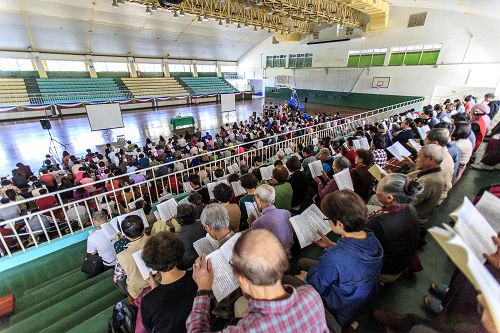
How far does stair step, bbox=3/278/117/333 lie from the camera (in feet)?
6.23

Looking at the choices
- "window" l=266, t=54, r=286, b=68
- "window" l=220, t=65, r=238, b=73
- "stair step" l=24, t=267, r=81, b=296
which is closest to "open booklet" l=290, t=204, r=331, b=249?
"stair step" l=24, t=267, r=81, b=296

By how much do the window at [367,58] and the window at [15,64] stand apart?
24051 millimetres

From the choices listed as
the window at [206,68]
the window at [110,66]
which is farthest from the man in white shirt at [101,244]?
the window at [206,68]

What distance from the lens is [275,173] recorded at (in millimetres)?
2881

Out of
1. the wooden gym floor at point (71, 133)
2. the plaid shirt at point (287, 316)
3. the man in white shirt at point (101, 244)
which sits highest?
the plaid shirt at point (287, 316)

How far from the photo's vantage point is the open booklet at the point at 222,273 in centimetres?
128

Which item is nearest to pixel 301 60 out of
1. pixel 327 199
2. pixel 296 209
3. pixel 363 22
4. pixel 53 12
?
pixel 363 22

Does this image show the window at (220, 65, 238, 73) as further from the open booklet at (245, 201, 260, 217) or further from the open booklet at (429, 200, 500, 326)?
the open booklet at (429, 200, 500, 326)

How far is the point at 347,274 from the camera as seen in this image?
1.25 m

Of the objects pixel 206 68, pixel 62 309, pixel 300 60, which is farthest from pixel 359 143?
pixel 206 68

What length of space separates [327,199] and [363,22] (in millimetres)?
18200

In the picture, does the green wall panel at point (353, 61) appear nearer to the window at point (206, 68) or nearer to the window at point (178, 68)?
the window at point (206, 68)

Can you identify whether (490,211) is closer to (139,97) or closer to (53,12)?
(53,12)

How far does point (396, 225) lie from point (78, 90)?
21.9 m
